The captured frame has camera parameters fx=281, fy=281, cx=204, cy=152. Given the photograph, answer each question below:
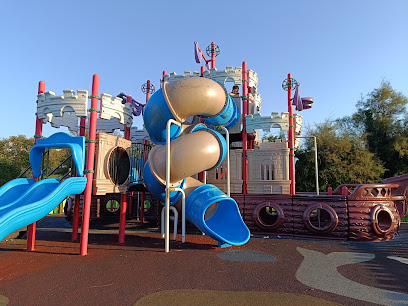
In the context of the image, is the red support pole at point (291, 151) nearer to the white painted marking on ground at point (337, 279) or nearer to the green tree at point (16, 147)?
the white painted marking on ground at point (337, 279)

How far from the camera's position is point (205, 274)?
17.9 feet

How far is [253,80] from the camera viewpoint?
12422 millimetres

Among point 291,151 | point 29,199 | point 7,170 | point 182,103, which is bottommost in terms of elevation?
point 29,199

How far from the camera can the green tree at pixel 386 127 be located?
26.3 meters

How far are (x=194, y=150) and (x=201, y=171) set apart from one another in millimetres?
1234

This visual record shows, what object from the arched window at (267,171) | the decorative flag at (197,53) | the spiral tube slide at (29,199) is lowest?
the spiral tube slide at (29,199)

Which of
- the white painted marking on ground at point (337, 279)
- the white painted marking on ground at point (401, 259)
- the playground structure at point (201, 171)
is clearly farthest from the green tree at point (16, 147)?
the white painted marking on ground at point (401, 259)

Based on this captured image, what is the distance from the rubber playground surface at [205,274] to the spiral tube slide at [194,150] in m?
0.84

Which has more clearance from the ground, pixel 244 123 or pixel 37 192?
pixel 244 123

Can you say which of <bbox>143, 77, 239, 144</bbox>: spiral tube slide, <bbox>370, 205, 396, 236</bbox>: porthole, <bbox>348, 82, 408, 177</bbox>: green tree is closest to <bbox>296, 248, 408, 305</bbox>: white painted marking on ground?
<bbox>370, 205, 396, 236</bbox>: porthole

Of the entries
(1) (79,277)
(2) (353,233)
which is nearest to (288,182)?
(2) (353,233)

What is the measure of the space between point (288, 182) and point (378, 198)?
3.04 metres

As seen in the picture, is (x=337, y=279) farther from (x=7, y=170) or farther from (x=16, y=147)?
(x=16, y=147)

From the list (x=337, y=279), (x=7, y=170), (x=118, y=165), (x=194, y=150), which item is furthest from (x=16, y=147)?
(x=337, y=279)
